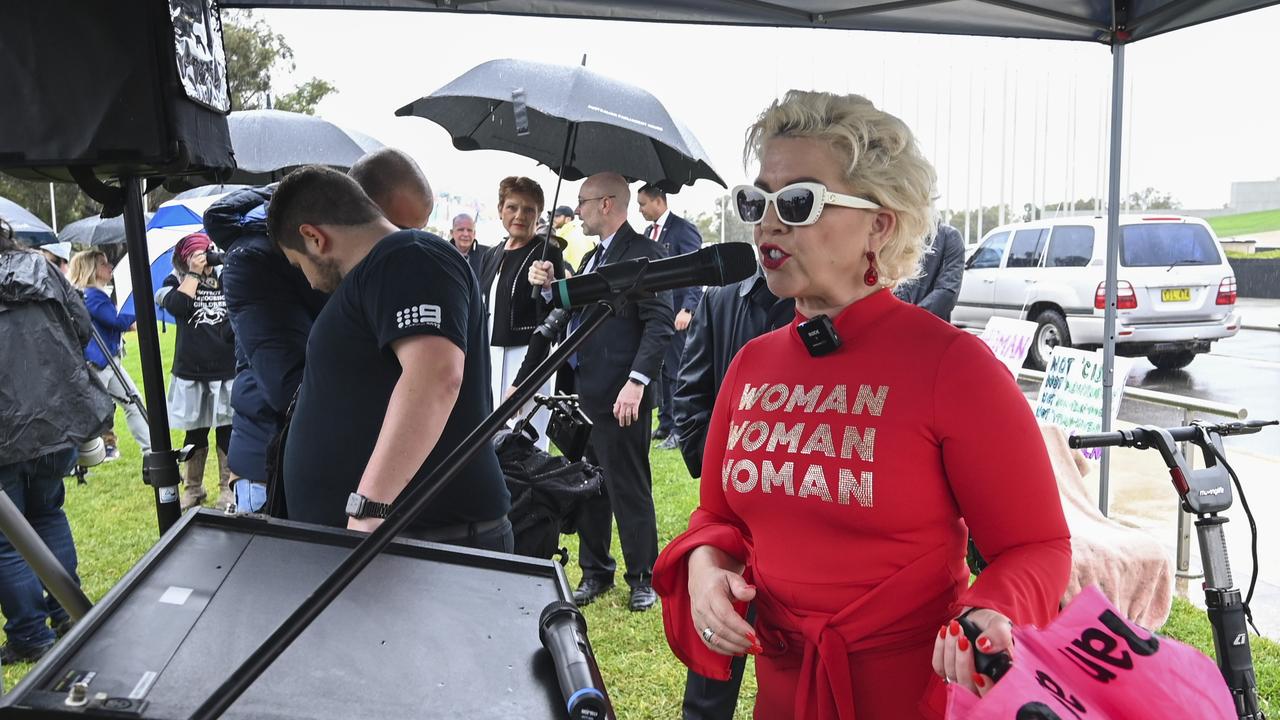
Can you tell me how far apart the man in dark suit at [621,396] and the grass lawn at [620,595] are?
10.5 inches

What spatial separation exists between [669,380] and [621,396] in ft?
12.0

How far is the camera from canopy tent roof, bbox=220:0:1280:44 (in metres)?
2.99

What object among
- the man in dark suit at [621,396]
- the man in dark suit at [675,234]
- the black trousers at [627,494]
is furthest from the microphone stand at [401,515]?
the man in dark suit at [675,234]

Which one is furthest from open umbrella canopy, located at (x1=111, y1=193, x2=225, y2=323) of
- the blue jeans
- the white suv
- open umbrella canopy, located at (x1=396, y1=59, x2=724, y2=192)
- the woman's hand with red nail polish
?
the white suv

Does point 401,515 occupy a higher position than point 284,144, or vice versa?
point 284,144

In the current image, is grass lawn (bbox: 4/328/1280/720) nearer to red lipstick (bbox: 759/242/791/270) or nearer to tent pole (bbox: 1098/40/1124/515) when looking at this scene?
tent pole (bbox: 1098/40/1124/515)

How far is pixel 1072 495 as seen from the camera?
3885mm

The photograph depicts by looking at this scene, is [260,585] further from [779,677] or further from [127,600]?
[779,677]

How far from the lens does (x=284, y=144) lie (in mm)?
6312

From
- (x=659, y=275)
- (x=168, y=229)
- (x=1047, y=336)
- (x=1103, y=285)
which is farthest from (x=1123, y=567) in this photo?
(x=1047, y=336)

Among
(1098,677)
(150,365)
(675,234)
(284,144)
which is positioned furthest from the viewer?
(675,234)

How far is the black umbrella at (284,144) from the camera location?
6.19 meters

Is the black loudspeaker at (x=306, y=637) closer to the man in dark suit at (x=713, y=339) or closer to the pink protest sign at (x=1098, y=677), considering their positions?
the pink protest sign at (x=1098, y=677)

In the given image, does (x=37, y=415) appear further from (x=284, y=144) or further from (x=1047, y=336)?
(x=1047, y=336)
